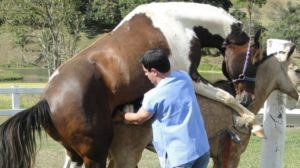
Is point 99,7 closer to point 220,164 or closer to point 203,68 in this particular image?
point 203,68

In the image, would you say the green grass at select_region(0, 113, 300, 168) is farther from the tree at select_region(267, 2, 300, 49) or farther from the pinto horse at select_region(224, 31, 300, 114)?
the tree at select_region(267, 2, 300, 49)

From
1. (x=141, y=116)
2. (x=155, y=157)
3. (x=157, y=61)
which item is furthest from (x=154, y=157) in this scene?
(x=157, y=61)

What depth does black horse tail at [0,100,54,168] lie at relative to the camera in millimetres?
4691

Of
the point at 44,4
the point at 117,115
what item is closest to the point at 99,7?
the point at 44,4

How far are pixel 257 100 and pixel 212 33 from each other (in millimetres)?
956

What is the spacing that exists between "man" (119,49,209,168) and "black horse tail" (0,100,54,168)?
110cm

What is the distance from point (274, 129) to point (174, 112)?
2.85m

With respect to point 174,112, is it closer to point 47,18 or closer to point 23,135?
point 23,135

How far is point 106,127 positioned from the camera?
189 inches

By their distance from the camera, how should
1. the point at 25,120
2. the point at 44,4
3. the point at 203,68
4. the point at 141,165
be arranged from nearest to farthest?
the point at 25,120 < the point at 141,165 < the point at 44,4 < the point at 203,68

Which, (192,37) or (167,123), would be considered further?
(192,37)

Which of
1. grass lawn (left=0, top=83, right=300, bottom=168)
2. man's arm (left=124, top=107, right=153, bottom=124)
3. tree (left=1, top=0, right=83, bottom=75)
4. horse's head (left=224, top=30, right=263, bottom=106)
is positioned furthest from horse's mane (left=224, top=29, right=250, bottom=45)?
tree (left=1, top=0, right=83, bottom=75)

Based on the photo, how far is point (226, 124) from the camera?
5695 millimetres

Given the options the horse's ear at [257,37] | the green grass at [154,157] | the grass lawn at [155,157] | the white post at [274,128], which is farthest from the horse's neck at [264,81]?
the grass lawn at [155,157]
